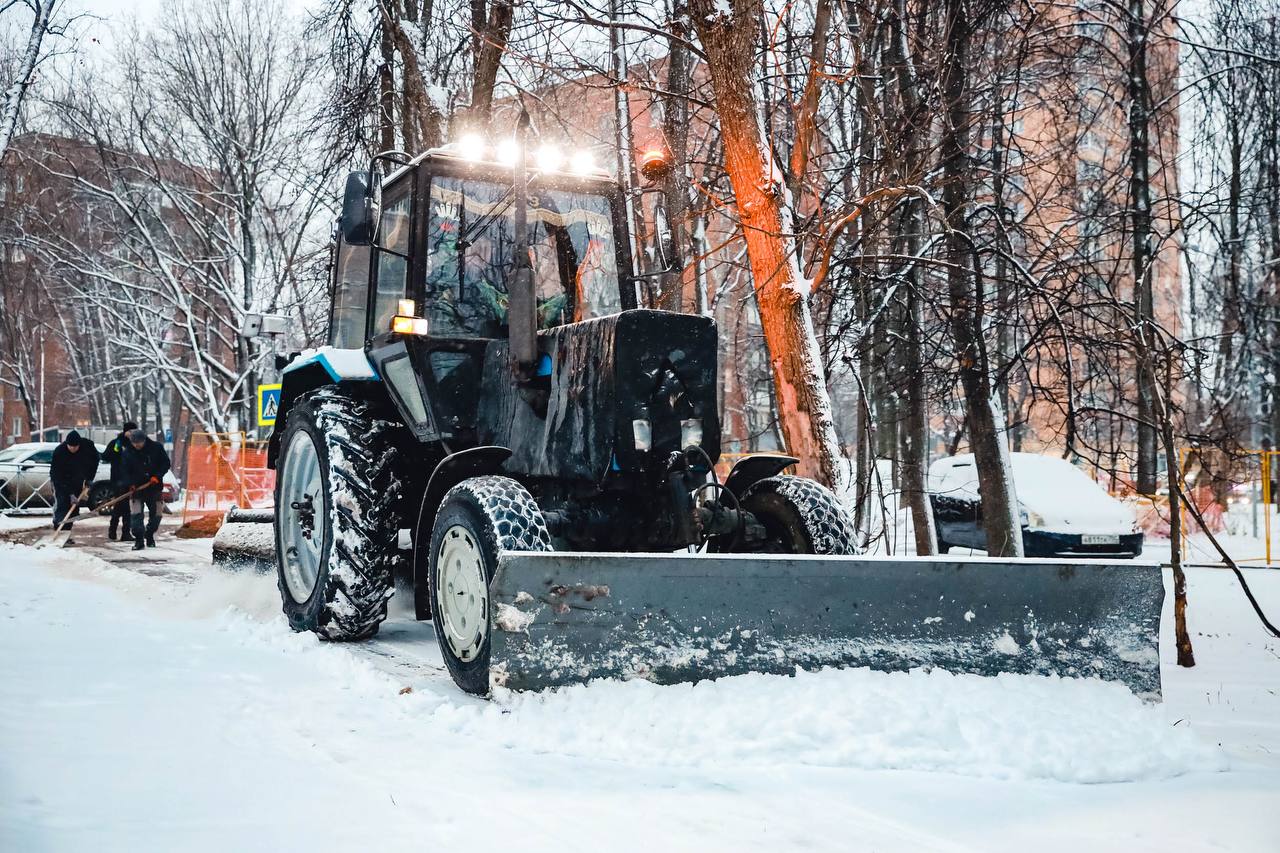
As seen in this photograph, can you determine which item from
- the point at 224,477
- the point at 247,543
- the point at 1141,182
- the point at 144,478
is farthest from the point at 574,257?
the point at 224,477

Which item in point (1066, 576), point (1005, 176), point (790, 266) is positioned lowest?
point (1066, 576)

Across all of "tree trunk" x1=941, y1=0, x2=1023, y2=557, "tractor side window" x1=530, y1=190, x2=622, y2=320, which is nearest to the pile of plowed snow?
"tractor side window" x1=530, y1=190, x2=622, y2=320

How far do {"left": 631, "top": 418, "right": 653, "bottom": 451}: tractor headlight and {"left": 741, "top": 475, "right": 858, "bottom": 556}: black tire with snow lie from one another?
0.82 metres

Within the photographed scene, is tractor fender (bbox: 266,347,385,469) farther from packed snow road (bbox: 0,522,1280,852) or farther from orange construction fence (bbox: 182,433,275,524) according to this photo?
orange construction fence (bbox: 182,433,275,524)

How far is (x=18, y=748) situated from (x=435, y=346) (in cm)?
254

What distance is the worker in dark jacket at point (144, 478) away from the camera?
1251 centimetres

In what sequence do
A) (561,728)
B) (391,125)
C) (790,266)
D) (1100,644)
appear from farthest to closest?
(391,125) → (790,266) → (1100,644) → (561,728)

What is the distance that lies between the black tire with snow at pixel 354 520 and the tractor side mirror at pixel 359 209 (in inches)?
42.3

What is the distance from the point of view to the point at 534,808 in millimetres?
3043

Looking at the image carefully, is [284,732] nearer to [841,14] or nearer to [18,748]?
[18,748]

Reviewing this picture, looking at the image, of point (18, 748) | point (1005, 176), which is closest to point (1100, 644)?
point (18, 748)

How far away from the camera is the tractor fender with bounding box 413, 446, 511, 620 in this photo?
4855 millimetres

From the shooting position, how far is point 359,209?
4961 millimetres

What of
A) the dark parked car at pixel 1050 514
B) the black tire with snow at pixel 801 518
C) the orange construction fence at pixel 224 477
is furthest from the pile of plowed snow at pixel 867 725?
the orange construction fence at pixel 224 477
